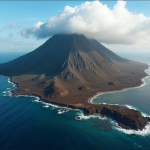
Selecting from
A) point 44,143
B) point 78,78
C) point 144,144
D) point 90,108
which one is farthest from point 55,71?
point 144,144

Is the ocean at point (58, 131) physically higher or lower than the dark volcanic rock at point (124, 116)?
lower

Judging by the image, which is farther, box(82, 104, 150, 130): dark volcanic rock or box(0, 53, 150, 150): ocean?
box(82, 104, 150, 130): dark volcanic rock

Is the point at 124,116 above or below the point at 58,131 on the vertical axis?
above

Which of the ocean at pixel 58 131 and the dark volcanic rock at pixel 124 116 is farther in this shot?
the dark volcanic rock at pixel 124 116

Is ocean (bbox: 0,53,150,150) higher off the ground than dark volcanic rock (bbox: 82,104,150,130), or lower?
lower

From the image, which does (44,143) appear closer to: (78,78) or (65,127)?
(65,127)

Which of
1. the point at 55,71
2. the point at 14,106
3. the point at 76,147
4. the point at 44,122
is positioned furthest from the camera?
the point at 55,71

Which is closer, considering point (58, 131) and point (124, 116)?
point (58, 131)

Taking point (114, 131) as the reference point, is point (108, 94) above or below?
above
